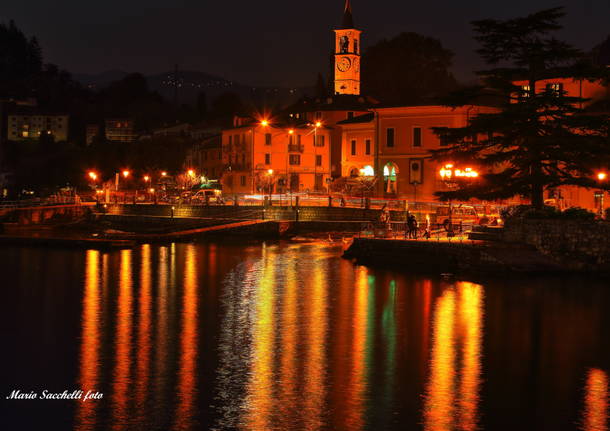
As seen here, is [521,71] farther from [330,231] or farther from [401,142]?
[401,142]

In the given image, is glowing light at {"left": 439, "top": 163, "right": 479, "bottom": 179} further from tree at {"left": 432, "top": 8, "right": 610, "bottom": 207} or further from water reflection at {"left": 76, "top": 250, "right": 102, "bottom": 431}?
water reflection at {"left": 76, "top": 250, "right": 102, "bottom": 431}

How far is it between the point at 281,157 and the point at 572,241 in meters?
49.4

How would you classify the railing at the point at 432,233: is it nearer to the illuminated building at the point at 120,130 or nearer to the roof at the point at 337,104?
the roof at the point at 337,104

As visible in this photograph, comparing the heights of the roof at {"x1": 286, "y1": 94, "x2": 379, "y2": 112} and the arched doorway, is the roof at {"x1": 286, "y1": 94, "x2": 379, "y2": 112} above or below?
above

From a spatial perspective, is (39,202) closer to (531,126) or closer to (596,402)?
(531,126)

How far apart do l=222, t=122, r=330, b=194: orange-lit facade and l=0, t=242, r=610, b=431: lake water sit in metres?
43.4

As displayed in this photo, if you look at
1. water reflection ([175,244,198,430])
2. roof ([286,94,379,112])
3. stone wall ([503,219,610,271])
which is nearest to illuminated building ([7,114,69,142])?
roof ([286,94,379,112])

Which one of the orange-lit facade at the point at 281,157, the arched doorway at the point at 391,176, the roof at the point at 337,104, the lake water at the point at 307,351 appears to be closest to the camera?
the lake water at the point at 307,351

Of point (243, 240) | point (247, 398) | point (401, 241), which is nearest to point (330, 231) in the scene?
point (243, 240)

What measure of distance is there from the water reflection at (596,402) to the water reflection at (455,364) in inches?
87.4

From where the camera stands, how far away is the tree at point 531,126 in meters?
37.2

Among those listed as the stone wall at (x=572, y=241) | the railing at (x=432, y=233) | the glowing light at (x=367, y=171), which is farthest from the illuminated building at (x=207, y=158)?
the stone wall at (x=572, y=241)

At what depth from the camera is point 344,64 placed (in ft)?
315

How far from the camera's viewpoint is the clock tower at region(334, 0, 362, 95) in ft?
314
